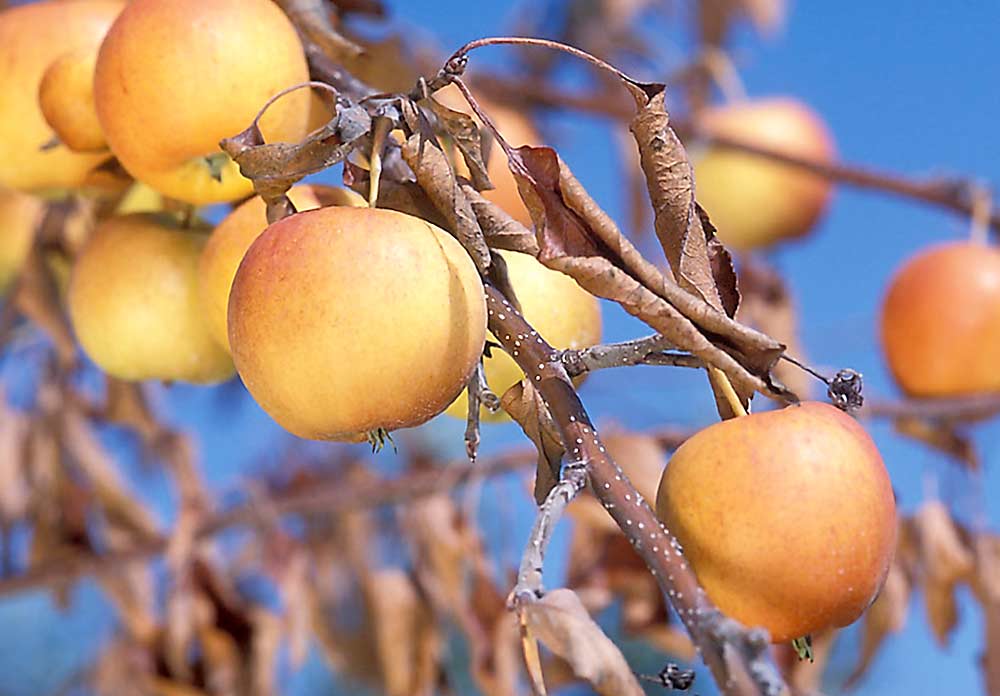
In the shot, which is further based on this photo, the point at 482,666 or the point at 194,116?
the point at 482,666

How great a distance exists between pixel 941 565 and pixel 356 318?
2.27 ft

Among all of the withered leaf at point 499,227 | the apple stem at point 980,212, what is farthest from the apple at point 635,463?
the apple stem at point 980,212

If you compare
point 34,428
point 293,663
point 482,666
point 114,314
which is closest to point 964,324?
point 482,666

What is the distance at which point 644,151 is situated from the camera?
13.7 inches

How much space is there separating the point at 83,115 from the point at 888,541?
0.33m

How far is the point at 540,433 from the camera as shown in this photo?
0.35 metres

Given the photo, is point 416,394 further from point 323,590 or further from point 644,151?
point 323,590

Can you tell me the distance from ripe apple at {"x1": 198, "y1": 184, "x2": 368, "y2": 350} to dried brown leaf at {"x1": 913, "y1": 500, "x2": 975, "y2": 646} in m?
0.62

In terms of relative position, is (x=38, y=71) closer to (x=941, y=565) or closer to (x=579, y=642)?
(x=579, y=642)

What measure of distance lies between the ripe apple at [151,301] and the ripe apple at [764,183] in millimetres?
1024

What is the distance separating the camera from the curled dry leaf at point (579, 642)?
0.27m

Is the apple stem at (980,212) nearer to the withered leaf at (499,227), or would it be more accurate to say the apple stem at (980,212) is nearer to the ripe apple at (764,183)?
the ripe apple at (764,183)

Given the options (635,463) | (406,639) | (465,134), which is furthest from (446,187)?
(406,639)

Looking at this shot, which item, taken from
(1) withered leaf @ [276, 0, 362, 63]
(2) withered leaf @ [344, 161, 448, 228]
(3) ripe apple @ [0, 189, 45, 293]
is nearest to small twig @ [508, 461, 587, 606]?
(2) withered leaf @ [344, 161, 448, 228]
